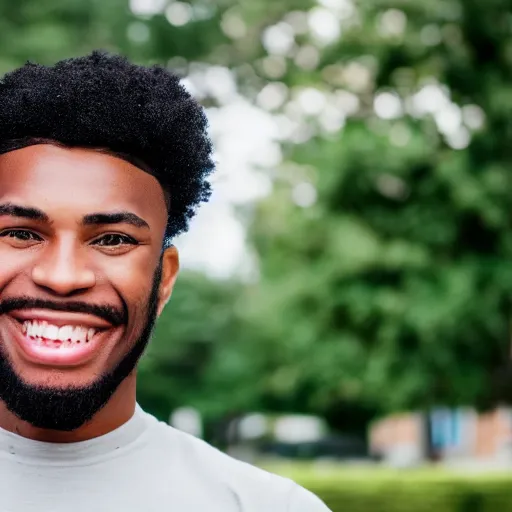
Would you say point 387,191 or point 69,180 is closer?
point 69,180

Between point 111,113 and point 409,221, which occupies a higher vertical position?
point 409,221

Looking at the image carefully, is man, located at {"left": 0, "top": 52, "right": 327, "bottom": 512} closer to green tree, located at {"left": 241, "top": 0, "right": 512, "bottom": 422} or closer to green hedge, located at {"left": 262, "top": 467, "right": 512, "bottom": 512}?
green hedge, located at {"left": 262, "top": 467, "right": 512, "bottom": 512}

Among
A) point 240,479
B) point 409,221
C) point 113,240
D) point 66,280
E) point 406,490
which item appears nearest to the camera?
point 66,280

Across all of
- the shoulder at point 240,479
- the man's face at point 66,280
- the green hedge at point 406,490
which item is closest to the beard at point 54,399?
the man's face at point 66,280

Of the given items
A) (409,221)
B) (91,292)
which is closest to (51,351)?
(91,292)

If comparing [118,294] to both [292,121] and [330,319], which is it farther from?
[292,121]

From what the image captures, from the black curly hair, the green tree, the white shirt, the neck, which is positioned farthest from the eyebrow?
the green tree

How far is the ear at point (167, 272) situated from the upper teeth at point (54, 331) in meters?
0.31

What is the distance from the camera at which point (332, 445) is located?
95.7 ft

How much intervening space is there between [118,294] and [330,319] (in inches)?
433

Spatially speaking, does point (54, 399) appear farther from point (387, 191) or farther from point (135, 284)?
point (387, 191)

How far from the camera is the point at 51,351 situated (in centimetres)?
219

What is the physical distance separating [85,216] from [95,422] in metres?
0.48

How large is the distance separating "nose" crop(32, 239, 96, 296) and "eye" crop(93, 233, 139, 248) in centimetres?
7
